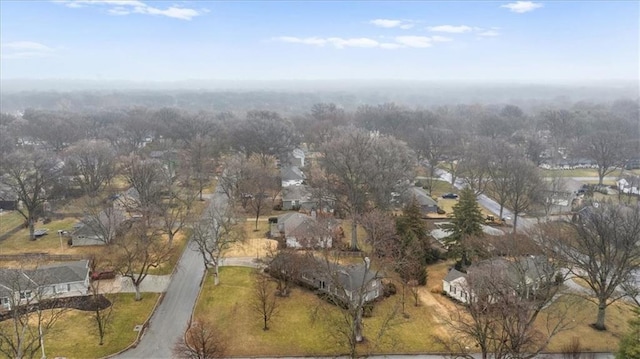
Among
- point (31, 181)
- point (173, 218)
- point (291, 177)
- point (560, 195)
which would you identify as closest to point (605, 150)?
point (560, 195)

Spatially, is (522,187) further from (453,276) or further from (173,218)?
(173,218)

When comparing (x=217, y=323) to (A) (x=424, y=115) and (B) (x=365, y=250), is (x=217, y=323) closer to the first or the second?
(B) (x=365, y=250)

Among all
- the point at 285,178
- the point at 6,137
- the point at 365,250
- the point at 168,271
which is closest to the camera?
the point at 168,271

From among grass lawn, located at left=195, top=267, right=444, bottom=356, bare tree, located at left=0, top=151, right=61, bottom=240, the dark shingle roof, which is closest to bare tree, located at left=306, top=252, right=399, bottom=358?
grass lawn, located at left=195, top=267, right=444, bottom=356

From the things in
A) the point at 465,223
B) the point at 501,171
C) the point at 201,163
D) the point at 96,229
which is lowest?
the point at 96,229

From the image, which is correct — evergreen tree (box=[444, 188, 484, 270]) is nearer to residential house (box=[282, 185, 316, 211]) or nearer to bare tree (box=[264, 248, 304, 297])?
bare tree (box=[264, 248, 304, 297])

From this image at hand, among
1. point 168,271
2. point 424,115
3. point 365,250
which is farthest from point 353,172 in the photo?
point 424,115
